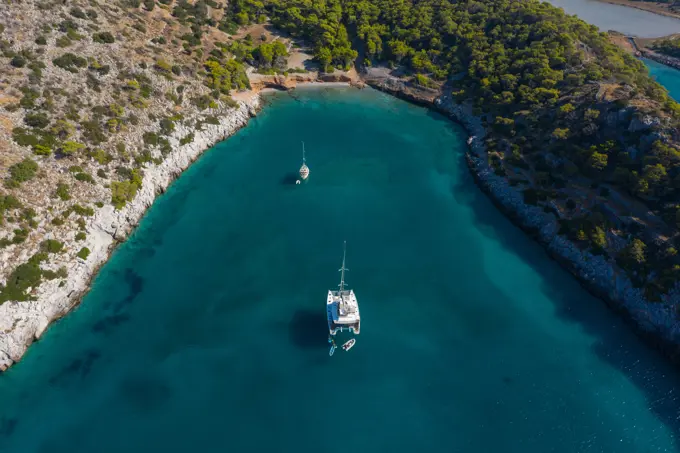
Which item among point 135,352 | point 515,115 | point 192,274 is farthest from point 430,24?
point 135,352

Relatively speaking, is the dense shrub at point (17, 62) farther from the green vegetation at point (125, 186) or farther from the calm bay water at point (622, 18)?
the calm bay water at point (622, 18)

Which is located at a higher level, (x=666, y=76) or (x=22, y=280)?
(x=666, y=76)

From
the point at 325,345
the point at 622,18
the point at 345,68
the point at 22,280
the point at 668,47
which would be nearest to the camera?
the point at 22,280

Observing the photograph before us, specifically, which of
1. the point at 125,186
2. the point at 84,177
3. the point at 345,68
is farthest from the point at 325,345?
the point at 345,68

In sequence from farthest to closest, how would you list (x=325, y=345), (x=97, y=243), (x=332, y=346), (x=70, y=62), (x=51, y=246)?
(x=70, y=62) < (x=97, y=243) < (x=51, y=246) < (x=325, y=345) < (x=332, y=346)

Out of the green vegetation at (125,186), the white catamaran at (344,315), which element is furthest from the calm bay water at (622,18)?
the green vegetation at (125,186)

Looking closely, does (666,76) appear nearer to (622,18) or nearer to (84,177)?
(622,18)

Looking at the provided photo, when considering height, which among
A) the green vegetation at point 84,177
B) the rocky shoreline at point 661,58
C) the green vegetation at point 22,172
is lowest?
the green vegetation at point 84,177

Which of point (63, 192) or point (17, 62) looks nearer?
point (63, 192)
